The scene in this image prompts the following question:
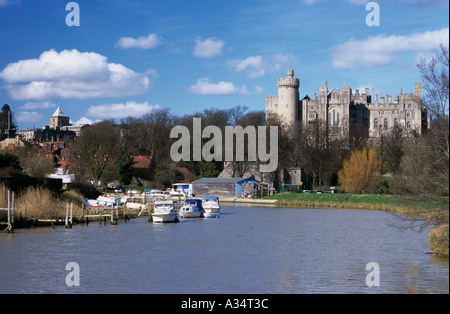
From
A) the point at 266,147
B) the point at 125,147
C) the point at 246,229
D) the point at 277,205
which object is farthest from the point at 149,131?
the point at 246,229

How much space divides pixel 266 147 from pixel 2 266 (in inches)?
2273

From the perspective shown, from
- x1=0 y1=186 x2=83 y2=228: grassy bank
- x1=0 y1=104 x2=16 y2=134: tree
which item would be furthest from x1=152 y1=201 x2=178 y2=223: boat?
x1=0 y1=104 x2=16 y2=134: tree

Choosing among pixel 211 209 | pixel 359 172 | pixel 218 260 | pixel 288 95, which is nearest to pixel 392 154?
pixel 359 172

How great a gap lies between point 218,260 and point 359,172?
43903 millimetres

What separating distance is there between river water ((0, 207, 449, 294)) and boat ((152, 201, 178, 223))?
4.12 feet

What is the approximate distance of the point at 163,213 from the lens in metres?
39.0

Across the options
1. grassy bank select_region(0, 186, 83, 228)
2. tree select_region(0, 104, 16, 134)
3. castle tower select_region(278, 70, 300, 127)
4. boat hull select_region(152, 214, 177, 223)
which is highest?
castle tower select_region(278, 70, 300, 127)

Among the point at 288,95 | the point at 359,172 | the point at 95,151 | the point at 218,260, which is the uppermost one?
the point at 288,95

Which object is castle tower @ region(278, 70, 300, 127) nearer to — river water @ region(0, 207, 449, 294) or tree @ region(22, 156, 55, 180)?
tree @ region(22, 156, 55, 180)

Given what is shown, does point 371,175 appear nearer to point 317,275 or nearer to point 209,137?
point 209,137

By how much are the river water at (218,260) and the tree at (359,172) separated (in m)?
27.1

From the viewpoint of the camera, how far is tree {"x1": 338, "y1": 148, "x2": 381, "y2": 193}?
65250 mm

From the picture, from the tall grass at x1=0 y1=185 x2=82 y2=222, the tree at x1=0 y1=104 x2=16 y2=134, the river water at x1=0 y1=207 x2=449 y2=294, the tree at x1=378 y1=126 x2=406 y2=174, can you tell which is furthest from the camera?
the tree at x1=0 y1=104 x2=16 y2=134

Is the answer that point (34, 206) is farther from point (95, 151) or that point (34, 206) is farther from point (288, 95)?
point (288, 95)
